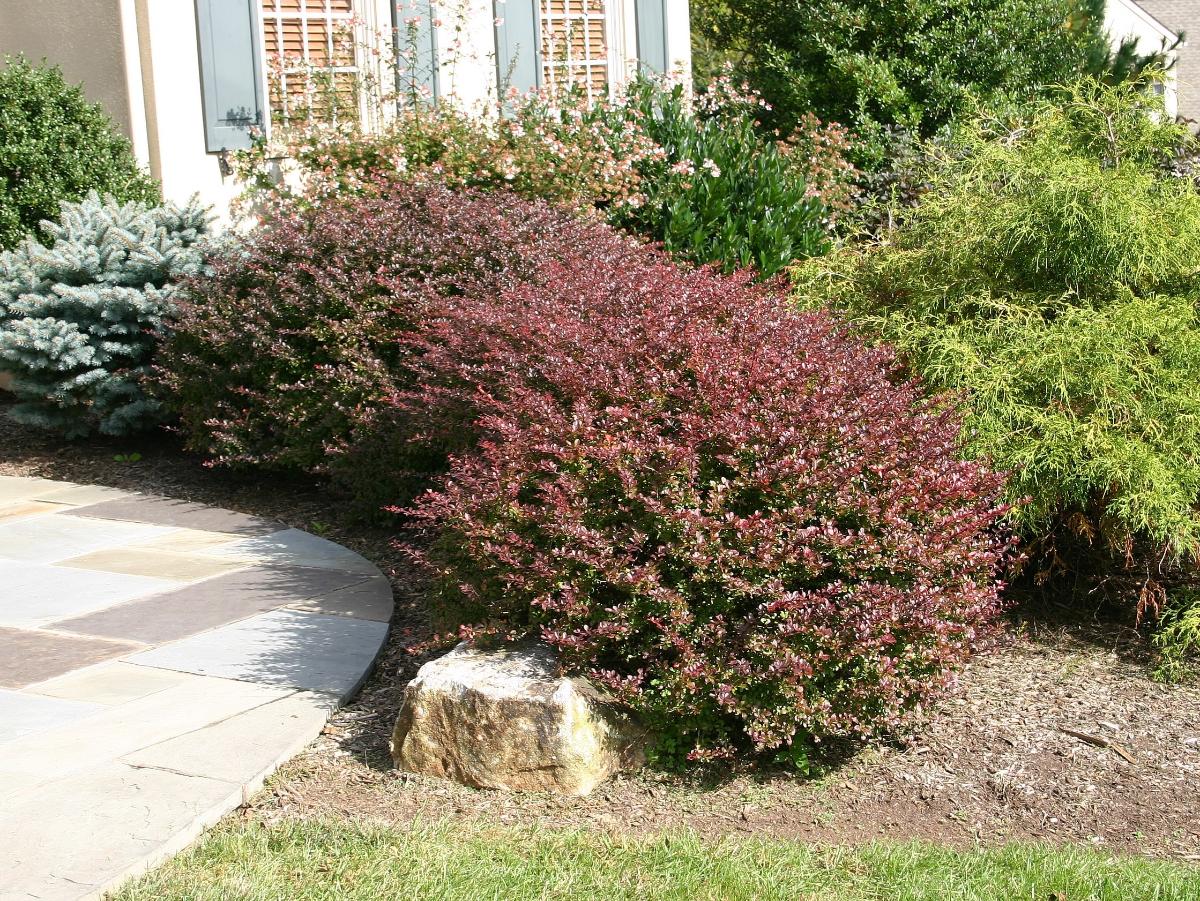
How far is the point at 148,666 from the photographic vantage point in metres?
4.61

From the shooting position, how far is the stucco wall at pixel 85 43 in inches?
333

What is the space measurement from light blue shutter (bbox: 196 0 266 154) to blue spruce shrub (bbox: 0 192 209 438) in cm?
119

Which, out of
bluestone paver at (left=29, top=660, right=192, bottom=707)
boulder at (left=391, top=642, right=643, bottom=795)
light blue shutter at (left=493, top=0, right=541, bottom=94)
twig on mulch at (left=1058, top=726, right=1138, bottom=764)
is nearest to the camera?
boulder at (left=391, top=642, right=643, bottom=795)

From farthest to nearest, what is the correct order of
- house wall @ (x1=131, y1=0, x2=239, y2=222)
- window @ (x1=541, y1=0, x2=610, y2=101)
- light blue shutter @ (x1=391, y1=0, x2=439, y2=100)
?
window @ (x1=541, y1=0, x2=610, y2=101), light blue shutter @ (x1=391, y1=0, x2=439, y2=100), house wall @ (x1=131, y1=0, x2=239, y2=222)

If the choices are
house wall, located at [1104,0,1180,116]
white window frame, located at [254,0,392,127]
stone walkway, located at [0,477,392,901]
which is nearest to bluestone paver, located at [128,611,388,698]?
→ stone walkway, located at [0,477,392,901]

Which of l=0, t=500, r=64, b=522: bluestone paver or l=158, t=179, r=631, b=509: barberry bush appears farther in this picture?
l=0, t=500, r=64, b=522: bluestone paver

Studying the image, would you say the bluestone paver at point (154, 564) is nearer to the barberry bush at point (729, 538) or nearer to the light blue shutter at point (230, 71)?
the barberry bush at point (729, 538)

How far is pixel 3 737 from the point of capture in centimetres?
398

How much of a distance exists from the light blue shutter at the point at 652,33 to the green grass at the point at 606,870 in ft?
27.9

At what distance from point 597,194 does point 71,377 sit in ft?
11.6

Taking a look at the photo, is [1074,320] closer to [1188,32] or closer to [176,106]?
[176,106]

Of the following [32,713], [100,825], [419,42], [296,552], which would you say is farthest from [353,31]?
[100,825]

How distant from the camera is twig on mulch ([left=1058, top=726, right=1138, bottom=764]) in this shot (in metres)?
4.04

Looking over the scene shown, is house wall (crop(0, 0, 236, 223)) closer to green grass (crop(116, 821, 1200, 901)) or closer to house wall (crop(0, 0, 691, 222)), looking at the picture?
house wall (crop(0, 0, 691, 222))
